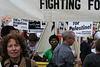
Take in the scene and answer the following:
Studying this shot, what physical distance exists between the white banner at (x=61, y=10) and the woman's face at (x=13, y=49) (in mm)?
549

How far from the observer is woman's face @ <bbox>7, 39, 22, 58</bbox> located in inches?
103

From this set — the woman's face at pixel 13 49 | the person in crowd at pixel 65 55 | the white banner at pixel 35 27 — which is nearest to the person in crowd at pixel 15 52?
the woman's face at pixel 13 49

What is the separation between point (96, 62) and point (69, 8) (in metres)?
1.19

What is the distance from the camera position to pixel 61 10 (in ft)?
10.1

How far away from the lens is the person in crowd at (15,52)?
2631 mm

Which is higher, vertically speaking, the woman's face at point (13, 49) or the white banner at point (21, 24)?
the white banner at point (21, 24)

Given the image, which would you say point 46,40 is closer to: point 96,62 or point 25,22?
point 25,22

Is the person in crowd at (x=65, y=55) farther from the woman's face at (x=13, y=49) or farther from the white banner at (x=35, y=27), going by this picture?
the white banner at (x=35, y=27)

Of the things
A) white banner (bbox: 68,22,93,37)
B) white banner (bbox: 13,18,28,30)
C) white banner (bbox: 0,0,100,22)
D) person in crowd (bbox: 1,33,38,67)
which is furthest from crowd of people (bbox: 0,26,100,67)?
white banner (bbox: 13,18,28,30)

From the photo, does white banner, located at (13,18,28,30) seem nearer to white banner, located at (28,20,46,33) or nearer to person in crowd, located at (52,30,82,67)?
white banner, located at (28,20,46,33)

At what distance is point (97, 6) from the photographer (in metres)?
3.08

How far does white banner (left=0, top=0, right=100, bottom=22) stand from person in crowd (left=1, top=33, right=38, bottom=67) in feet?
1.62

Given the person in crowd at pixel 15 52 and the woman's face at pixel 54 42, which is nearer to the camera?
the person in crowd at pixel 15 52

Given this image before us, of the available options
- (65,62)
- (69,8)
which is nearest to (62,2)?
(69,8)
